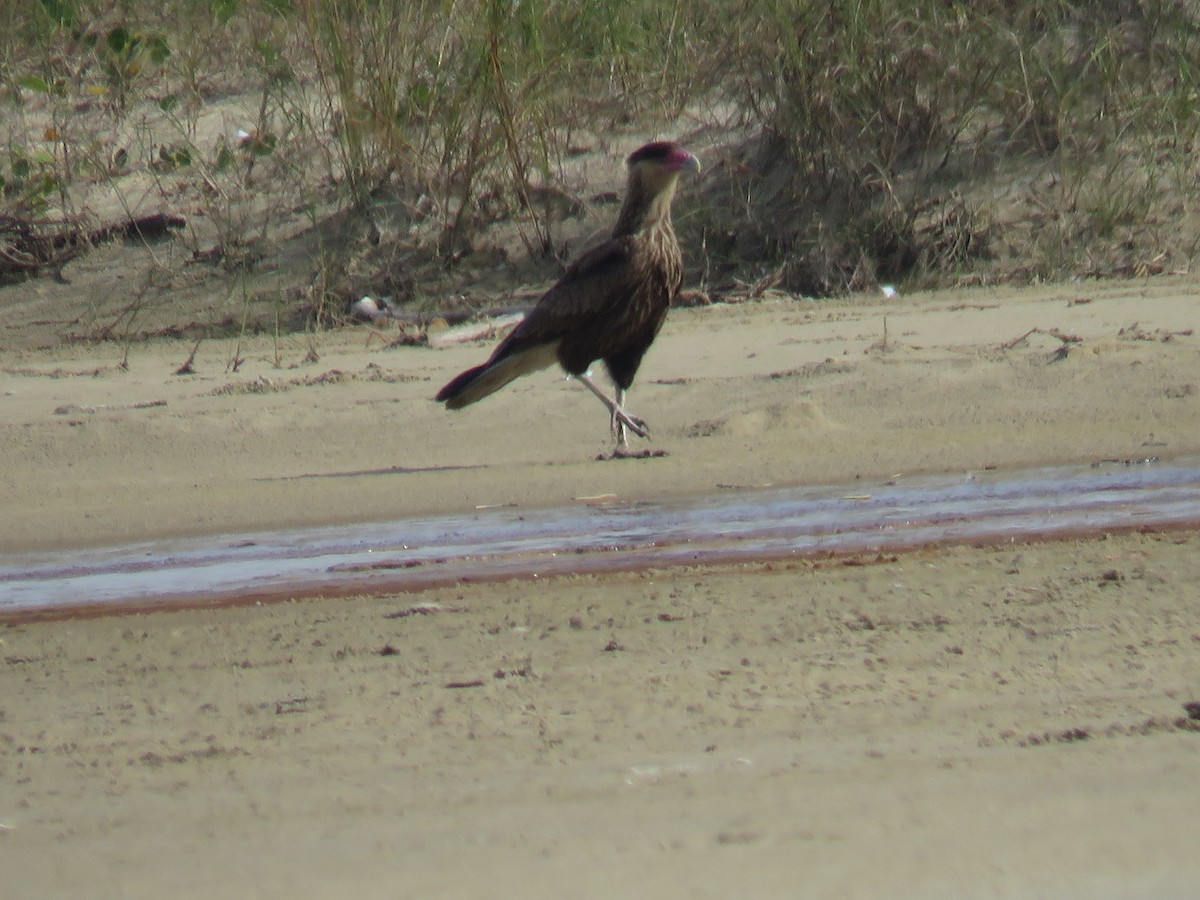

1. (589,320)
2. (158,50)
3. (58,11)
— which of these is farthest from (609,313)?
(58,11)

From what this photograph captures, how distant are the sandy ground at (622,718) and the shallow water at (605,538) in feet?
0.68

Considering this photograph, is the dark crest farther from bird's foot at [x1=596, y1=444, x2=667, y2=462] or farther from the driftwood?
the driftwood

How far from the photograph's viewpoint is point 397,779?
10.2 feet

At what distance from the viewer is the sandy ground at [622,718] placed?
8.97 feet

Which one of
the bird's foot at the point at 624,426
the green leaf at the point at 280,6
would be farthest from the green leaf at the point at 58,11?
the bird's foot at the point at 624,426

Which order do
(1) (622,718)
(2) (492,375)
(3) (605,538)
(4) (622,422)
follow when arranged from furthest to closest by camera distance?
1. (2) (492,375)
2. (4) (622,422)
3. (3) (605,538)
4. (1) (622,718)

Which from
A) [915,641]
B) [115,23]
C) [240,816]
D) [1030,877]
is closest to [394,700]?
→ [240,816]

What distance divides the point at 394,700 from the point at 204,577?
1726mm

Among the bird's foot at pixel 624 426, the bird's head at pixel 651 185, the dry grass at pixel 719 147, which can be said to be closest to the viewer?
the bird's foot at pixel 624 426

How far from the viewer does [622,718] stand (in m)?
3.38

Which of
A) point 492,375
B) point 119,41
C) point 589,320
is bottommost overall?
point 492,375

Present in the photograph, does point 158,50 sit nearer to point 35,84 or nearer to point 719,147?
point 35,84

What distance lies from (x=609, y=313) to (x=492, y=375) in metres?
0.52

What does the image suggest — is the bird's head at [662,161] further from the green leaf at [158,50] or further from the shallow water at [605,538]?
the green leaf at [158,50]
